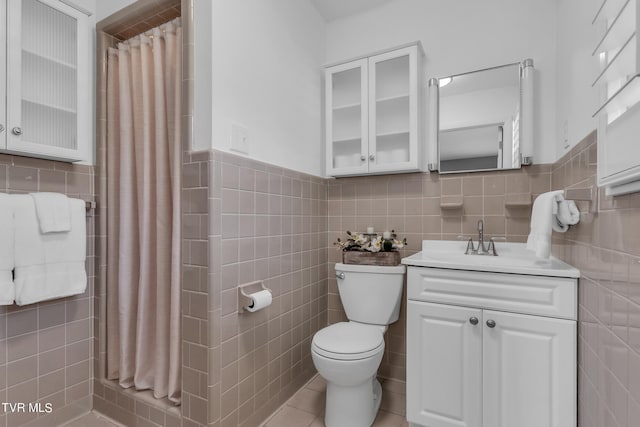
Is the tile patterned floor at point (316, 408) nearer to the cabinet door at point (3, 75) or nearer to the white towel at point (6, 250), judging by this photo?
the white towel at point (6, 250)

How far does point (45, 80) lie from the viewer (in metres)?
1.53

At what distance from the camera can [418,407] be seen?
60.5 inches

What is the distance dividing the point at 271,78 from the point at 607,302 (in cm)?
176

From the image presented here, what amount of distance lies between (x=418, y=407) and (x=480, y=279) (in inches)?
28.0

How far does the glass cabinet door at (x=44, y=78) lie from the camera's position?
138 centimetres

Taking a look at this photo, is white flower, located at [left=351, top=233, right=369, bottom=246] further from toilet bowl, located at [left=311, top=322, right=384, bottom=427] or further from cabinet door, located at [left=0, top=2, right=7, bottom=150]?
cabinet door, located at [left=0, top=2, right=7, bottom=150]

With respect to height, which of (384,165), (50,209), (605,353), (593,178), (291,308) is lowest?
(291,308)

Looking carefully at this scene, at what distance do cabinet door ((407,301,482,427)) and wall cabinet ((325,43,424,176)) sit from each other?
903mm

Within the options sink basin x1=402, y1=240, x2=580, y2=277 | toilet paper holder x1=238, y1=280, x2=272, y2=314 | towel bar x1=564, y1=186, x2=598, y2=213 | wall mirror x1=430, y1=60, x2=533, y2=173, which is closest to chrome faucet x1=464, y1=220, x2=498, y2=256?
sink basin x1=402, y1=240, x2=580, y2=277

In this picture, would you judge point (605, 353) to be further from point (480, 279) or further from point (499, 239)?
point (499, 239)

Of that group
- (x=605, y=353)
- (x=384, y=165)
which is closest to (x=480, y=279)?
(x=605, y=353)

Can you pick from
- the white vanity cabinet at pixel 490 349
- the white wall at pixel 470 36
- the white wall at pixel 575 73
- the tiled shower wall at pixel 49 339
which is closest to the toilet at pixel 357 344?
the white vanity cabinet at pixel 490 349

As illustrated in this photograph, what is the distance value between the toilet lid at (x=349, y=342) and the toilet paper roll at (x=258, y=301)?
0.34 m

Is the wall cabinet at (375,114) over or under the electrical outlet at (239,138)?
over
